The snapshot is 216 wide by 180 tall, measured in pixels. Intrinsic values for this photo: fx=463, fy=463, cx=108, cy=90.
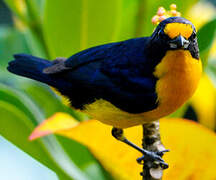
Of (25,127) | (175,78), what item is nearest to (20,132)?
(25,127)

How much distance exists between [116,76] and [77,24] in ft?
0.83

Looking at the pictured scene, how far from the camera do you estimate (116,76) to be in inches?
31.8

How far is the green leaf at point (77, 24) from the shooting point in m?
1.00

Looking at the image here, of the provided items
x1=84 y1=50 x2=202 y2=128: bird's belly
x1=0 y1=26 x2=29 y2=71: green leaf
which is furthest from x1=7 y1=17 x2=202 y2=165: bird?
x1=0 y1=26 x2=29 y2=71: green leaf

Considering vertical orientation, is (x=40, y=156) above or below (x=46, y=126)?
below

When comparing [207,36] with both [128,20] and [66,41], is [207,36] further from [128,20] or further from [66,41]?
[66,41]

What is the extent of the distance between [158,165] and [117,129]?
4.9 inches

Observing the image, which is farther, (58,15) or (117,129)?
(58,15)

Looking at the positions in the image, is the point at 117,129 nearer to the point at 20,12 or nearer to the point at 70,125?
the point at 70,125

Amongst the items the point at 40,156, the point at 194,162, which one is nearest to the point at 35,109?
the point at 40,156

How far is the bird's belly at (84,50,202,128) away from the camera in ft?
2.41

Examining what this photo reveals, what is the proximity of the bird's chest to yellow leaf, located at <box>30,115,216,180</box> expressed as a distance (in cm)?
4

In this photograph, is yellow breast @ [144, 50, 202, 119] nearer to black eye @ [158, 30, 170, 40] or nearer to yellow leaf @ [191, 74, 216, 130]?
black eye @ [158, 30, 170, 40]

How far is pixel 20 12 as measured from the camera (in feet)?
3.62
